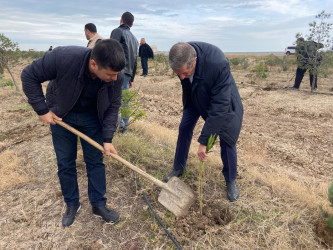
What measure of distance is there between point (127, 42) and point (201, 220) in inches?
111

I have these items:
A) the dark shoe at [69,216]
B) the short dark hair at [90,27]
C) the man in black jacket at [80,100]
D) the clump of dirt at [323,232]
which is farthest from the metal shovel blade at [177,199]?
the short dark hair at [90,27]

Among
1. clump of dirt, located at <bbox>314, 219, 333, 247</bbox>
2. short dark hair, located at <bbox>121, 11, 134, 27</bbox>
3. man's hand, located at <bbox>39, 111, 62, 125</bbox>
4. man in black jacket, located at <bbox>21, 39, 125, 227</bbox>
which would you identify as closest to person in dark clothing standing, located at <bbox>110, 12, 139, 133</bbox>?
short dark hair, located at <bbox>121, 11, 134, 27</bbox>

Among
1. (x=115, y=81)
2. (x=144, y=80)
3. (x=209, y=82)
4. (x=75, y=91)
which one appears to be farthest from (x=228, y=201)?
(x=144, y=80)

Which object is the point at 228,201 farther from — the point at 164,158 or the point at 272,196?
the point at 164,158

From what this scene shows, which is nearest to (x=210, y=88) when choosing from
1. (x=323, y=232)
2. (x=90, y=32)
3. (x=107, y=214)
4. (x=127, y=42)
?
(x=107, y=214)

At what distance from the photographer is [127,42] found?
3.90 m

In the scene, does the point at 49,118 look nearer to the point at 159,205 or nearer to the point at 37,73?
the point at 37,73

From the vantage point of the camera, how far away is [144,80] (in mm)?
11602

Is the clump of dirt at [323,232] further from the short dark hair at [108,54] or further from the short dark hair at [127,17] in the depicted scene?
the short dark hair at [127,17]

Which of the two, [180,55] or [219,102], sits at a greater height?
[180,55]

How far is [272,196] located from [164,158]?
1441 mm

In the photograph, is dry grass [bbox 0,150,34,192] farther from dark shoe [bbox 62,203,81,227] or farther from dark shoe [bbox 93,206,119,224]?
dark shoe [bbox 93,206,119,224]

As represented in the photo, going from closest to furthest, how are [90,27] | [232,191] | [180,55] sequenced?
[180,55] → [232,191] → [90,27]

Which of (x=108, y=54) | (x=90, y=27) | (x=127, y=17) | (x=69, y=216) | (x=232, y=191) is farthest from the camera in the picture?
(x=90, y=27)
